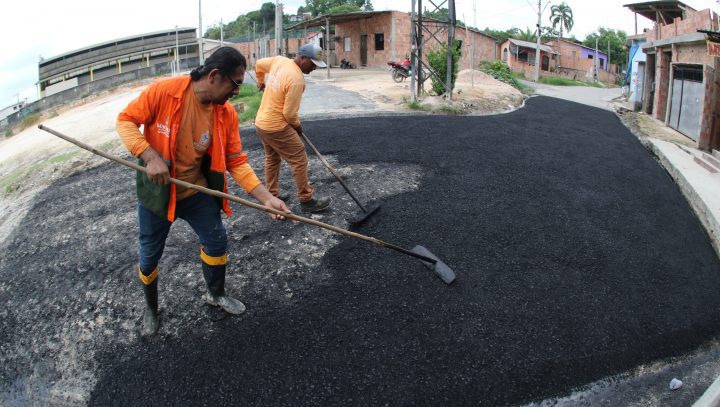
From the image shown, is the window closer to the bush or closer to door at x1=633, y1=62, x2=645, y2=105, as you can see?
door at x1=633, y1=62, x2=645, y2=105

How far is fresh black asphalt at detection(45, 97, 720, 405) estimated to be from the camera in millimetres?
2520

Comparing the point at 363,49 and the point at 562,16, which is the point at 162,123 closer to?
the point at 363,49

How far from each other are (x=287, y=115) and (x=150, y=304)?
176cm

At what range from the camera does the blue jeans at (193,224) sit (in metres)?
2.66

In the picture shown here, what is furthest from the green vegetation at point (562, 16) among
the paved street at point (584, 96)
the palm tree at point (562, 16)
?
the paved street at point (584, 96)

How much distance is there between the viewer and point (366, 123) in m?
7.65

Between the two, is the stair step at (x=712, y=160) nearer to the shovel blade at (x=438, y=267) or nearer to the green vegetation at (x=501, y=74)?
the shovel blade at (x=438, y=267)

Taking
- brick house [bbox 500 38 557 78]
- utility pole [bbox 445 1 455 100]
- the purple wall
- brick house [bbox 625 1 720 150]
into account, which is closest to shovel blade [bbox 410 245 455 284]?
brick house [bbox 625 1 720 150]

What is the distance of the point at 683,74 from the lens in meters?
10.3

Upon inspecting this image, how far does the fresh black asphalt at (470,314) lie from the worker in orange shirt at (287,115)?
27.6 inches

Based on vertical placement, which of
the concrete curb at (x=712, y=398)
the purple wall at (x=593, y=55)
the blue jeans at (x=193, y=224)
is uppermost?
the purple wall at (x=593, y=55)

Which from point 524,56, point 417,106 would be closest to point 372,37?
point 417,106

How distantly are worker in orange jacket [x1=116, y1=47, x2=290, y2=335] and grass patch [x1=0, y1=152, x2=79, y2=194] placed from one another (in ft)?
16.9

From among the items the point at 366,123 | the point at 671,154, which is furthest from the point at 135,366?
the point at 671,154
